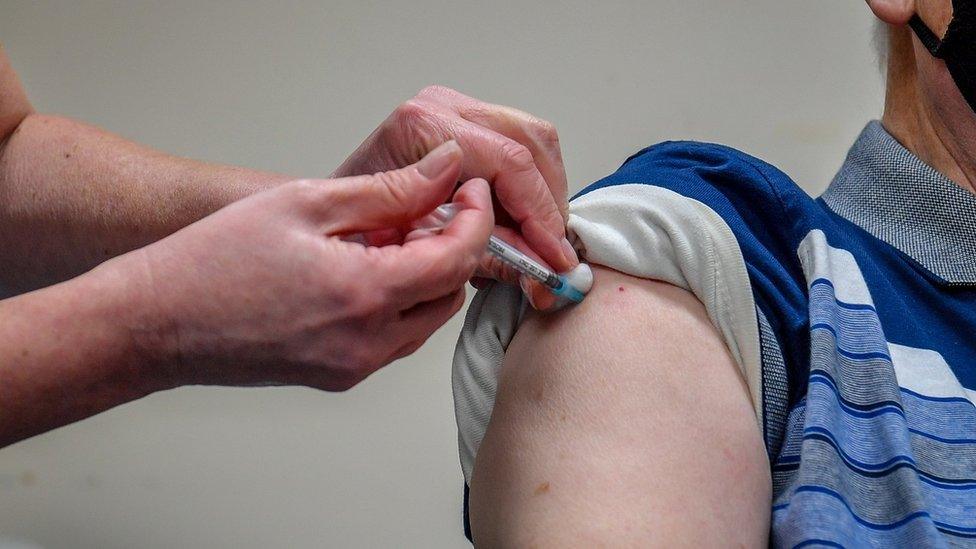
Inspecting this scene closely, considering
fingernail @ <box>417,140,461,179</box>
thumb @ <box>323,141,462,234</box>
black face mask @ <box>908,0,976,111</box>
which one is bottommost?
thumb @ <box>323,141,462,234</box>

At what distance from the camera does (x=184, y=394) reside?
1715 millimetres

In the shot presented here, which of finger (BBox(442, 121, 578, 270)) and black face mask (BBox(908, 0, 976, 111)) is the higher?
black face mask (BBox(908, 0, 976, 111))

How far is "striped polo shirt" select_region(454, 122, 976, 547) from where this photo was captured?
2.32 ft

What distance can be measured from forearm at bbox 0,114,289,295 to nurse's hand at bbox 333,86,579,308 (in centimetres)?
23

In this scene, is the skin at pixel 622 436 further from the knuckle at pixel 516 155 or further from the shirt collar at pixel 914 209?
Result: the shirt collar at pixel 914 209

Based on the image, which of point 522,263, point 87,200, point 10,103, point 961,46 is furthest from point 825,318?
point 10,103

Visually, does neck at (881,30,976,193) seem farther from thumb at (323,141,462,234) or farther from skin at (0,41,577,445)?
thumb at (323,141,462,234)

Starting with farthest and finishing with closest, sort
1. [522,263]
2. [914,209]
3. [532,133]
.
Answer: [914,209] → [532,133] → [522,263]

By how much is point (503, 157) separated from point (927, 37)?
20.1 inches

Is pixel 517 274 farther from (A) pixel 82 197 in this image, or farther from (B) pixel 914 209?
(A) pixel 82 197

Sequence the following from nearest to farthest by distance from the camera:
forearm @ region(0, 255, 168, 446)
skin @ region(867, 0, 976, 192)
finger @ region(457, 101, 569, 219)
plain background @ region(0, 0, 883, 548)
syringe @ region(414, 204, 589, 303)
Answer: forearm @ region(0, 255, 168, 446) < syringe @ region(414, 204, 589, 303) < finger @ region(457, 101, 569, 219) < skin @ region(867, 0, 976, 192) < plain background @ region(0, 0, 883, 548)

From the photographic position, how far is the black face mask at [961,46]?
3.01ft

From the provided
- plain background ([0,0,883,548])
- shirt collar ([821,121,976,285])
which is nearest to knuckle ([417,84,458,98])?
shirt collar ([821,121,976,285])

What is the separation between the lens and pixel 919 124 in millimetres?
1027
